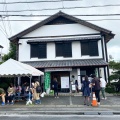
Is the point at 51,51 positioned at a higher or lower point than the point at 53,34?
lower

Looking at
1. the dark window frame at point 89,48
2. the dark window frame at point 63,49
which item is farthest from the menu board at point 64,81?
the dark window frame at point 89,48

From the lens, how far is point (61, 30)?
821 inches

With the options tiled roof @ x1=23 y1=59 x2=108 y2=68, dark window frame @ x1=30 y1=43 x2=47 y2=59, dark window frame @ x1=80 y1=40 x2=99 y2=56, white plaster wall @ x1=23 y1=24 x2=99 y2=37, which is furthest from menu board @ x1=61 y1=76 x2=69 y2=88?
white plaster wall @ x1=23 y1=24 x2=99 y2=37

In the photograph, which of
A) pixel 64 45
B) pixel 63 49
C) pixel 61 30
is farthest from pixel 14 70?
pixel 61 30

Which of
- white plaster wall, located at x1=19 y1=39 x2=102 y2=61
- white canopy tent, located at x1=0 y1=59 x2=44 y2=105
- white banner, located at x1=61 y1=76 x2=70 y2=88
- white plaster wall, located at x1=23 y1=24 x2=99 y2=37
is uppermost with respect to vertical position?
white plaster wall, located at x1=23 y1=24 x2=99 y2=37

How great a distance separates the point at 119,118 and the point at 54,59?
1322 cm

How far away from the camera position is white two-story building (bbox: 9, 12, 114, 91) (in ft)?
64.4

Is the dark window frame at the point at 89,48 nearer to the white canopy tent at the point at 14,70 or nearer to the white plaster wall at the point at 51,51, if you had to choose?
the white plaster wall at the point at 51,51

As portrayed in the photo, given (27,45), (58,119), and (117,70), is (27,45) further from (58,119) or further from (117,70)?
(58,119)

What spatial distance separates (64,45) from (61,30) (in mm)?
1883

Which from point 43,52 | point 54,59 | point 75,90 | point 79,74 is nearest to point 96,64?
point 79,74

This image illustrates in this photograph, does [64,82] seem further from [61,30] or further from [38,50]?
[61,30]

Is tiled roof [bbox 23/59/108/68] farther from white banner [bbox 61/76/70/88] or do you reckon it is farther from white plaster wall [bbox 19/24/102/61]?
white banner [bbox 61/76/70/88]

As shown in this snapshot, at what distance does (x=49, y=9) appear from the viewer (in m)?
12.0
